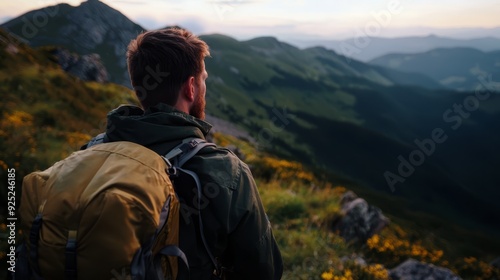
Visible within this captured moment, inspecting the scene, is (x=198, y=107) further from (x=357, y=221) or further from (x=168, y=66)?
(x=357, y=221)

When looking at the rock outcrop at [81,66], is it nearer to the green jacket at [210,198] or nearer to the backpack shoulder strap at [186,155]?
the green jacket at [210,198]

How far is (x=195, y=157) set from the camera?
8.02 ft

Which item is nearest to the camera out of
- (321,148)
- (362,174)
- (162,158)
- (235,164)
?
(162,158)

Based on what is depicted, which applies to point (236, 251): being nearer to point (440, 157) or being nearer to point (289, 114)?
point (289, 114)

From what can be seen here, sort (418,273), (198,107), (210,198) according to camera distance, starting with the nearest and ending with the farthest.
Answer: (210,198)
(198,107)
(418,273)

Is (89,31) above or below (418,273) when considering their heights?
below

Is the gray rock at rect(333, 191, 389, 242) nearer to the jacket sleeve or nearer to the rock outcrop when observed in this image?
the jacket sleeve

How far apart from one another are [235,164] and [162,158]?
0.46 meters

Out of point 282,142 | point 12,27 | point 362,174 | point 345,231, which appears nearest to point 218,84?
point 282,142

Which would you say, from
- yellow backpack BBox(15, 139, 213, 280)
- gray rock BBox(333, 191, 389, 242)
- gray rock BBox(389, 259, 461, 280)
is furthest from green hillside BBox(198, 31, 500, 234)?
yellow backpack BBox(15, 139, 213, 280)

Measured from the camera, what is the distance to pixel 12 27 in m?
86.5

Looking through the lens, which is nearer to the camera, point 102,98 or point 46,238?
point 46,238

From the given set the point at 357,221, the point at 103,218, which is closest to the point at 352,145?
the point at 357,221

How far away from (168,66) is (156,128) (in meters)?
0.43
